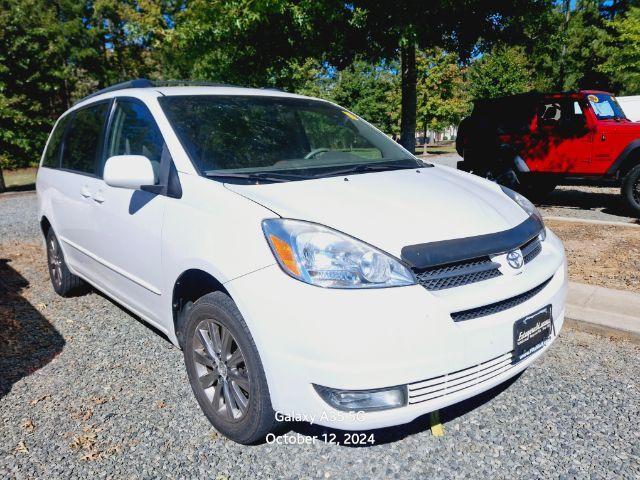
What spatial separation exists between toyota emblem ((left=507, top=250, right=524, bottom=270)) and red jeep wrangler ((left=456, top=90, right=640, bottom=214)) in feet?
23.3

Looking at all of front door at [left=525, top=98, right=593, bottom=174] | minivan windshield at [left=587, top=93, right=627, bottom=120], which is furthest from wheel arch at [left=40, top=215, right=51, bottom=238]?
minivan windshield at [left=587, top=93, right=627, bottom=120]

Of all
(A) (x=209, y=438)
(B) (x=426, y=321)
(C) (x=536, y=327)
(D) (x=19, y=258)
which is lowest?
(D) (x=19, y=258)

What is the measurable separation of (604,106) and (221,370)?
9.10 meters

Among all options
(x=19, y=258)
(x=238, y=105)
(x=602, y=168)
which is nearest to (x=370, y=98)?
(x=602, y=168)

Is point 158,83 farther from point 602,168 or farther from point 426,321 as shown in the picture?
point 602,168

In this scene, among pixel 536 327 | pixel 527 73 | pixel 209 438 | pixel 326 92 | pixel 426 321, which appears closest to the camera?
pixel 426 321

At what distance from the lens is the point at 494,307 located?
2.15 m

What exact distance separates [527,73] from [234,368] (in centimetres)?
3496

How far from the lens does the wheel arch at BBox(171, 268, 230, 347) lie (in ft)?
7.94

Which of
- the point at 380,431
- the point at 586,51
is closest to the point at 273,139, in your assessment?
the point at 380,431

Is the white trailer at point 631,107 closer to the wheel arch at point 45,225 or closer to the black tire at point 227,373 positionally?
the wheel arch at point 45,225

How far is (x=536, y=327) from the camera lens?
7.61 ft

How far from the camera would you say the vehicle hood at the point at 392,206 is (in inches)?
83.7

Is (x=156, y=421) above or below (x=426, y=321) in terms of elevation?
below
